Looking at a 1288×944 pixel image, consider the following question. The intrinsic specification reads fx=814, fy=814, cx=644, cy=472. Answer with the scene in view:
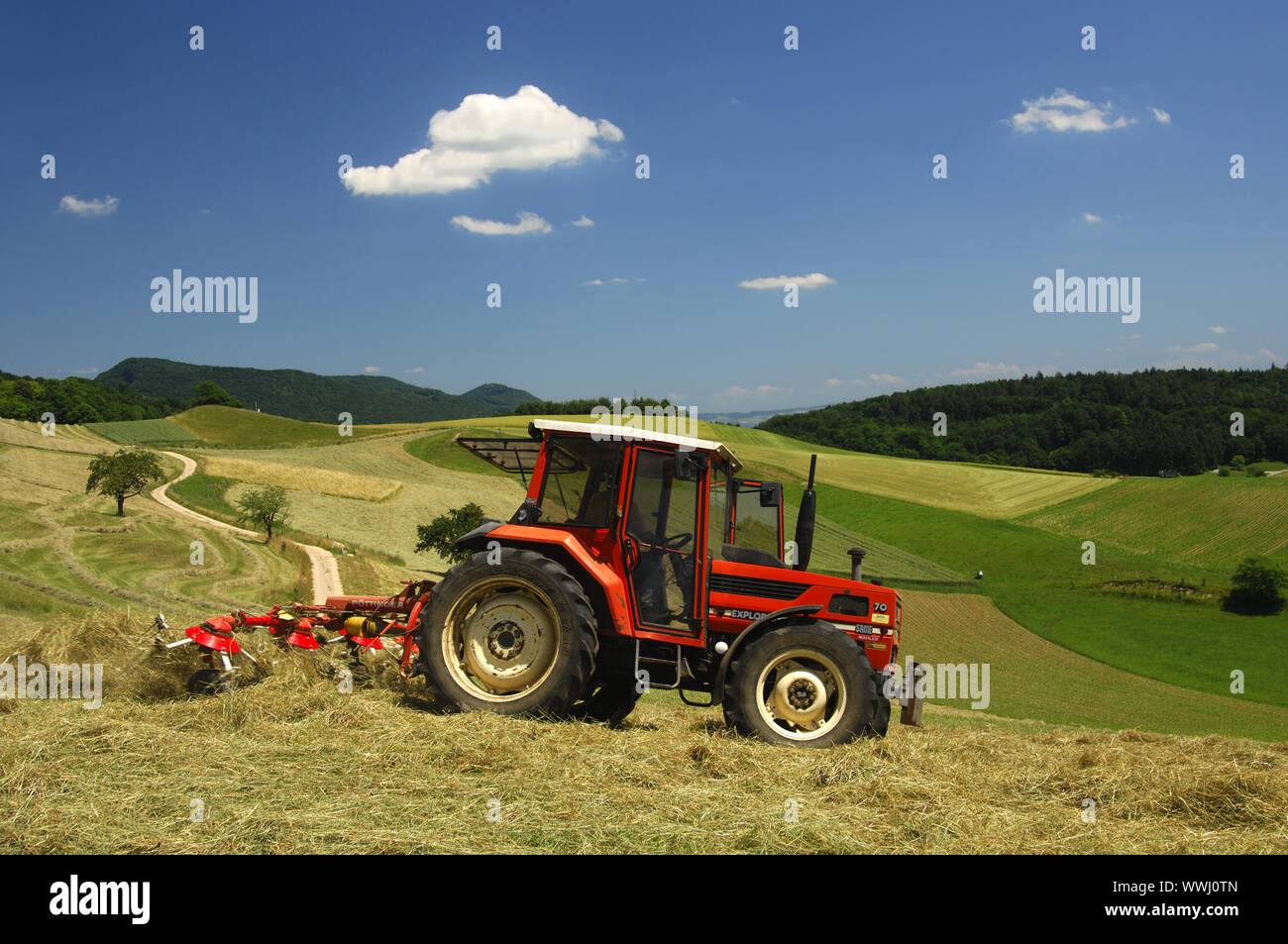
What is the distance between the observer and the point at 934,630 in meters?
31.0

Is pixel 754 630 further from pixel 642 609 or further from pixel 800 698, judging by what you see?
pixel 642 609

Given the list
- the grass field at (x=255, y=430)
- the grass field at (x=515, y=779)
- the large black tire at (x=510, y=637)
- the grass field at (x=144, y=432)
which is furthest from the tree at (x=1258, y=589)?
the grass field at (x=144, y=432)

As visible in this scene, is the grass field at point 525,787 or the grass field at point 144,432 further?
the grass field at point 144,432

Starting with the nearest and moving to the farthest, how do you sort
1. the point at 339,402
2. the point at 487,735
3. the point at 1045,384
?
the point at 487,735 → the point at 1045,384 → the point at 339,402

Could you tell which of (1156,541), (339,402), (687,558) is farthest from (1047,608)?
(339,402)

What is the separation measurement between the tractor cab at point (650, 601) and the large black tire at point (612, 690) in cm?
2

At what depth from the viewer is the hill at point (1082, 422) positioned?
220ft

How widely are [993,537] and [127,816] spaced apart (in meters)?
50.8

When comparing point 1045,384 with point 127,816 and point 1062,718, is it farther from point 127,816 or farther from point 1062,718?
point 127,816

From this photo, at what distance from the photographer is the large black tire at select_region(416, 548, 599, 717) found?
5.84 metres

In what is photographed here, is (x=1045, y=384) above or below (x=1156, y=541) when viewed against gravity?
above

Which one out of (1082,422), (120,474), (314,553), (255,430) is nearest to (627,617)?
(314,553)

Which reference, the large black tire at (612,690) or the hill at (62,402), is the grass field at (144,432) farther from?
the large black tire at (612,690)
